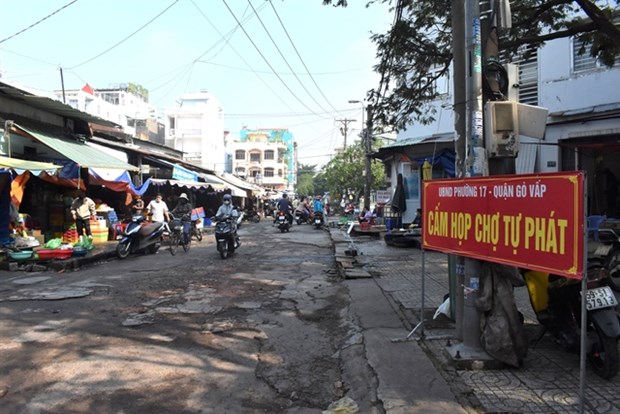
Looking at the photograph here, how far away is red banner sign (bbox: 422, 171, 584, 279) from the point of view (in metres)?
2.79

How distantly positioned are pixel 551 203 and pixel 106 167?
11.8m

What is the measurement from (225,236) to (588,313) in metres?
8.81

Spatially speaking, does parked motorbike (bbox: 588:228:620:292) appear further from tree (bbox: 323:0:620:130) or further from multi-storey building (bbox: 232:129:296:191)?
multi-storey building (bbox: 232:129:296:191)

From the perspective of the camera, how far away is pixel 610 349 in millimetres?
3439

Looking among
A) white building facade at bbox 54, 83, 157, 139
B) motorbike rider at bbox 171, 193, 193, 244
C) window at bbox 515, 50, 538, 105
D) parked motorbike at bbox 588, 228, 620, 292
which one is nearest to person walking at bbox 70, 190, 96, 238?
motorbike rider at bbox 171, 193, 193, 244

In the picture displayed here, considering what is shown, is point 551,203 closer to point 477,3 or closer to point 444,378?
point 444,378

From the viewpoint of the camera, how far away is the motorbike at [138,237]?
11109mm

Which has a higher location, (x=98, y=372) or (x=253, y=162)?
(x=253, y=162)

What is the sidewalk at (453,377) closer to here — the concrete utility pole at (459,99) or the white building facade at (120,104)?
the concrete utility pole at (459,99)

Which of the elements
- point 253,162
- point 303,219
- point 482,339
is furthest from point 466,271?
point 253,162

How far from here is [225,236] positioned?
11273 millimetres

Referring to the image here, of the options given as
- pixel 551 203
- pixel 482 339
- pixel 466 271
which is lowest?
pixel 482 339

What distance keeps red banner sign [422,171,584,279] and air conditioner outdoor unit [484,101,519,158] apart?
0.37 meters

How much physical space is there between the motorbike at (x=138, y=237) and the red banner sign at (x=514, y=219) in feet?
28.1
